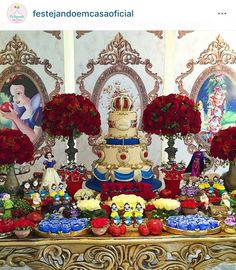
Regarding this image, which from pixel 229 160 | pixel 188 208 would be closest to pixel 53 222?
pixel 188 208

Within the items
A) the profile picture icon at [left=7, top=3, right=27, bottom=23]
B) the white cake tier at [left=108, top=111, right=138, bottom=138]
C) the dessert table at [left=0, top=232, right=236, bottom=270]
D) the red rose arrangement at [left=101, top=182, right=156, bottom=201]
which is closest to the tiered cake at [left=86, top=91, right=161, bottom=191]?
the white cake tier at [left=108, top=111, right=138, bottom=138]

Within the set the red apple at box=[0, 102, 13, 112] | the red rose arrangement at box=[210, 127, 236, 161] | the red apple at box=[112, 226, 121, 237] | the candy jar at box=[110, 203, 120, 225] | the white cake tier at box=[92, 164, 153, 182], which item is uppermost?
the red apple at box=[0, 102, 13, 112]

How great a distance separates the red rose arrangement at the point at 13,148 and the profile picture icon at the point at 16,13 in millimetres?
1058

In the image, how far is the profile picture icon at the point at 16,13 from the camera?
4246 millimetres

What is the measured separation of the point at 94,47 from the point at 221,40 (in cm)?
161

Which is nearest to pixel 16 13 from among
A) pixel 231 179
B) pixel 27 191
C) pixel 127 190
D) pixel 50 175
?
pixel 50 175

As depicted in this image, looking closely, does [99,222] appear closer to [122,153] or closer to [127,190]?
[127,190]

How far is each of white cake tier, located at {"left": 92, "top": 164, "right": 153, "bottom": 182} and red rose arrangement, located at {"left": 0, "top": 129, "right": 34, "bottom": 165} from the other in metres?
0.69

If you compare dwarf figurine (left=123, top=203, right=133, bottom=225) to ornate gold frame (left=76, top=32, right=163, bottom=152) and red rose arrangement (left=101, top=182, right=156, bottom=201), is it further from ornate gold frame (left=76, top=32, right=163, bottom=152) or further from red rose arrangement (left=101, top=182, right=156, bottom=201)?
ornate gold frame (left=76, top=32, right=163, bottom=152)

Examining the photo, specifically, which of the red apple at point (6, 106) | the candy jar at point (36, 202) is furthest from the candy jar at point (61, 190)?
the red apple at point (6, 106)

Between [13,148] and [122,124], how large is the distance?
1056 millimetres

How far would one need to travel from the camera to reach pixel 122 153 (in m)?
4.34

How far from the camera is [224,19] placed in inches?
171

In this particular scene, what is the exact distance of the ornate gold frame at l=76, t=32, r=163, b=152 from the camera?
18.9 feet
